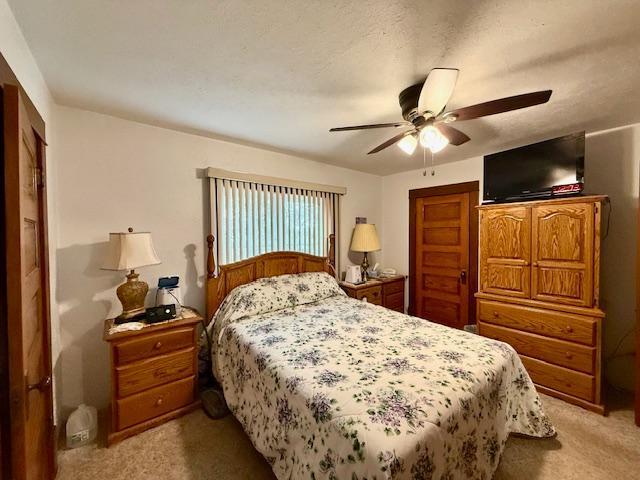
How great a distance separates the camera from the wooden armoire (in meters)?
2.08

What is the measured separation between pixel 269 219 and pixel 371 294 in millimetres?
1555

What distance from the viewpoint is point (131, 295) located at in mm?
1969

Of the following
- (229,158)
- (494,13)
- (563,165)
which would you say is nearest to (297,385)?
(494,13)

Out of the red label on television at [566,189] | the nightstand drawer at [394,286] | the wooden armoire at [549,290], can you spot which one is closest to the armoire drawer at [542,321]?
the wooden armoire at [549,290]

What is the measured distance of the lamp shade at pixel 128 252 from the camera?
185 centimetres

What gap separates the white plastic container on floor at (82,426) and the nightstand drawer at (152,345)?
0.47m

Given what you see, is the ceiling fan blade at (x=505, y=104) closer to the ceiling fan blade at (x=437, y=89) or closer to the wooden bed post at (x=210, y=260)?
the ceiling fan blade at (x=437, y=89)

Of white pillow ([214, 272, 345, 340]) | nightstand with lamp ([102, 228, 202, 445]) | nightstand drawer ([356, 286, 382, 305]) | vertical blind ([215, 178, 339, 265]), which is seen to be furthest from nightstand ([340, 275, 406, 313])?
nightstand with lamp ([102, 228, 202, 445])

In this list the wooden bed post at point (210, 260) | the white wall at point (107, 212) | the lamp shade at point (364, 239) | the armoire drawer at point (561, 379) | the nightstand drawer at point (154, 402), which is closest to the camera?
the nightstand drawer at point (154, 402)

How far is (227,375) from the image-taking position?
1995mm

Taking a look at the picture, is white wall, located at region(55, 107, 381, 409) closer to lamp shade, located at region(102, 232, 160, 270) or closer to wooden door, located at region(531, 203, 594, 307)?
lamp shade, located at region(102, 232, 160, 270)

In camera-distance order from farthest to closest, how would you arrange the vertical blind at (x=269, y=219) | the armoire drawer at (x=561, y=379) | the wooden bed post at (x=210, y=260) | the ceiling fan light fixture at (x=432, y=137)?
the vertical blind at (x=269, y=219)
the wooden bed post at (x=210, y=260)
the armoire drawer at (x=561, y=379)
the ceiling fan light fixture at (x=432, y=137)

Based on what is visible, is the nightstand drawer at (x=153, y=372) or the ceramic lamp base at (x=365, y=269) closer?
the nightstand drawer at (x=153, y=372)

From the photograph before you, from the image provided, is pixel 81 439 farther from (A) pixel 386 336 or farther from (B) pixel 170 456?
(A) pixel 386 336
